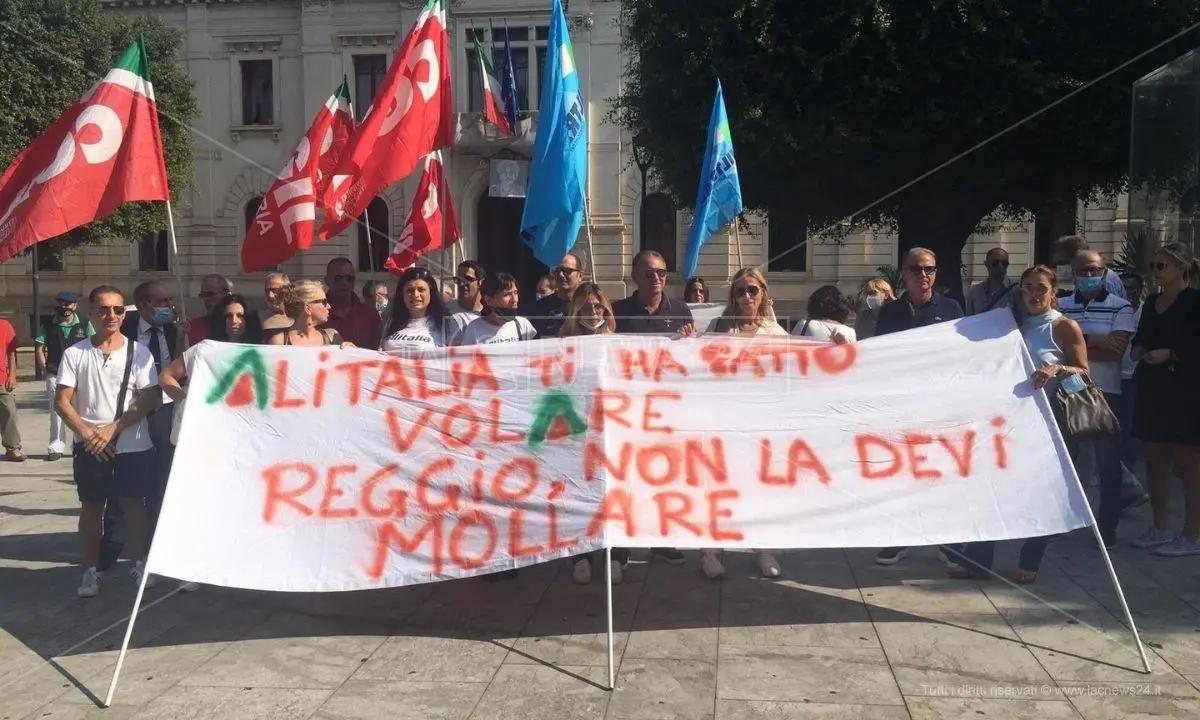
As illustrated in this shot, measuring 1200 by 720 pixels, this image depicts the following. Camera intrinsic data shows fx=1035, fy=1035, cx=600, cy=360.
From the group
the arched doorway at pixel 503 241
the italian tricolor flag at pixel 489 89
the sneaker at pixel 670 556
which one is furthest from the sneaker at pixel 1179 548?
the arched doorway at pixel 503 241

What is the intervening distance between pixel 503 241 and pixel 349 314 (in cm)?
2188

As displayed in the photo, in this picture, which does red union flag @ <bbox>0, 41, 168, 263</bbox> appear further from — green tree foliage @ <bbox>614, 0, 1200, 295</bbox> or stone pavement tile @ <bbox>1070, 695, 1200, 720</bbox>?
green tree foliage @ <bbox>614, 0, 1200, 295</bbox>

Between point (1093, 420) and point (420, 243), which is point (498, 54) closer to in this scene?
point (420, 243)

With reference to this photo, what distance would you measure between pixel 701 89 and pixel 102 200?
928cm

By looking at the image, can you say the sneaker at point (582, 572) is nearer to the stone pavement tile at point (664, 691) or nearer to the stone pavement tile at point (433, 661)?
the stone pavement tile at point (433, 661)

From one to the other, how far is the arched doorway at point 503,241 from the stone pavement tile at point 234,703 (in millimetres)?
23685

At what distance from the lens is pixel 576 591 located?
5414mm

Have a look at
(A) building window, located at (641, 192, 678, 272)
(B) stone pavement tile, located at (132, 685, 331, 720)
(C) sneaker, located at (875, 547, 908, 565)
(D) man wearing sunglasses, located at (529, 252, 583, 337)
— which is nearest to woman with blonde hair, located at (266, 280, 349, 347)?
(D) man wearing sunglasses, located at (529, 252, 583, 337)

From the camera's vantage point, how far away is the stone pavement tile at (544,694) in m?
3.89

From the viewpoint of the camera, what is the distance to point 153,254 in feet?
96.0

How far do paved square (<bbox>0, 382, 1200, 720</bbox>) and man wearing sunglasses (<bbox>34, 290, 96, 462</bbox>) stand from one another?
4.68 meters

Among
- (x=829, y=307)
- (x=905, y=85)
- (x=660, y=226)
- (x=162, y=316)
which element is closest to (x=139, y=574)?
(x=162, y=316)

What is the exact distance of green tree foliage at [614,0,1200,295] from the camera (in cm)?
1235

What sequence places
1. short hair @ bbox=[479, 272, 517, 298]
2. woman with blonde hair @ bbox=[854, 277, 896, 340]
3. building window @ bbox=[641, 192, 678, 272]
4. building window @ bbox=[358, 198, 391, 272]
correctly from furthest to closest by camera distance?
building window @ bbox=[358, 198, 391, 272] → building window @ bbox=[641, 192, 678, 272] → woman with blonde hair @ bbox=[854, 277, 896, 340] → short hair @ bbox=[479, 272, 517, 298]
